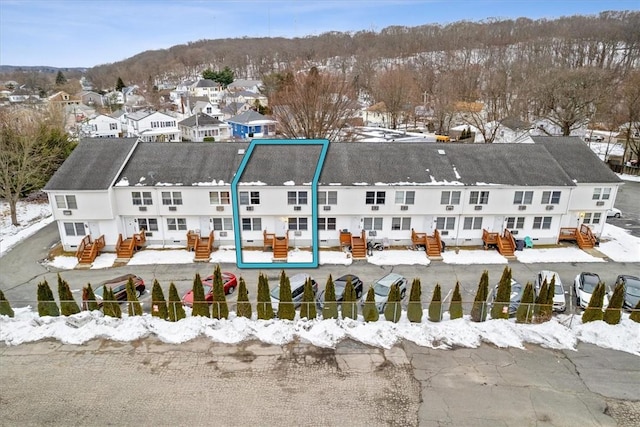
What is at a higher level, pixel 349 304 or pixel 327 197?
pixel 327 197

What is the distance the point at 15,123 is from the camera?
42.7 m

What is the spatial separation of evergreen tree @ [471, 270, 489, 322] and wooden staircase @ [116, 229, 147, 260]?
20.0 metres

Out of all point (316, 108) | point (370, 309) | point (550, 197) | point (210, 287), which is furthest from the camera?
point (316, 108)

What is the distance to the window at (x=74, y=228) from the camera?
2656 cm

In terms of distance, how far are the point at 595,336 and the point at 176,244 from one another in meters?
23.4

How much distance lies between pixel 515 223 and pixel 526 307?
10.2 meters

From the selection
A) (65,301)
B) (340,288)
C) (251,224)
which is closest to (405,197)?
(340,288)

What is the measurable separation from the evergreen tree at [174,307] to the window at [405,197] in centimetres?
1442

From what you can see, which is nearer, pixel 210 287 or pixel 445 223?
pixel 210 287

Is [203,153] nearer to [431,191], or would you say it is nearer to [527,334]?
[431,191]

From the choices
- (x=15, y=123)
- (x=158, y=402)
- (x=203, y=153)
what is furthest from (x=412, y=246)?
(x=15, y=123)

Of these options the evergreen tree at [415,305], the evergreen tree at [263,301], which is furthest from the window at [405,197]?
the evergreen tree at [263,301]

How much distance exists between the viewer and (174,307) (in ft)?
61.5

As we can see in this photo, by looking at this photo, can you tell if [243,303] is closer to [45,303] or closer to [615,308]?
[45,303]
